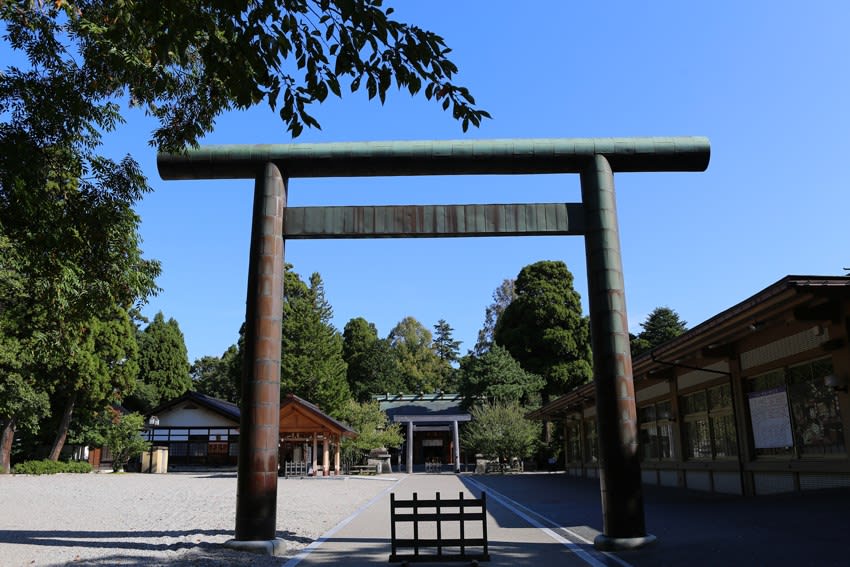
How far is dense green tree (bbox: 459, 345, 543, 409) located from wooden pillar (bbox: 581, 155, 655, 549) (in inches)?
1358

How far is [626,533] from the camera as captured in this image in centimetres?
870

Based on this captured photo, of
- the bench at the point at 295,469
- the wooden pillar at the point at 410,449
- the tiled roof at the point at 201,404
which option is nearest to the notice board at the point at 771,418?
the bench at the point at 295,469

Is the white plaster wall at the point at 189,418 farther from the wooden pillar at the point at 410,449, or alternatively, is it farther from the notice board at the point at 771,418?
the notice board at the point at 771,418

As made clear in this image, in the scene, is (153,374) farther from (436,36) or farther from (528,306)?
(436,36)

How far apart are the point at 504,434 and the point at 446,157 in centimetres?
3106

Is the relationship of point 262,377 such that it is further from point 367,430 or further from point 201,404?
point 201,404

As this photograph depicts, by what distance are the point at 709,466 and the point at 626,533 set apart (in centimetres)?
819

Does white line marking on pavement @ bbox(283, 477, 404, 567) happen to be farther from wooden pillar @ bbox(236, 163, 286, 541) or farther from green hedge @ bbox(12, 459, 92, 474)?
green hedge @ bbox(12, 459, 92, 474)

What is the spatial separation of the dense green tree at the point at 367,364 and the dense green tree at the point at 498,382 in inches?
767

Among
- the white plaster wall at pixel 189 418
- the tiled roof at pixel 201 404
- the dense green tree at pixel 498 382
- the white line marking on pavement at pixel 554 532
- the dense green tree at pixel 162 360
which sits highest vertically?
the dense green tree at pixel 162 360

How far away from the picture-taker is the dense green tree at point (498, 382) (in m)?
43.9

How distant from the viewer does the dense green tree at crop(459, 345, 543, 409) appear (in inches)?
1730

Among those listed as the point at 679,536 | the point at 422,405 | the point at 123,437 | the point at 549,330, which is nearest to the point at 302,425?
the point at 123,437

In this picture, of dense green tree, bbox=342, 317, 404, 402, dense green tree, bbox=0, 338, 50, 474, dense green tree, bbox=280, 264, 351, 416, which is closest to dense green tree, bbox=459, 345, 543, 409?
dense green tree, bbox=280, 264, 351, 416
